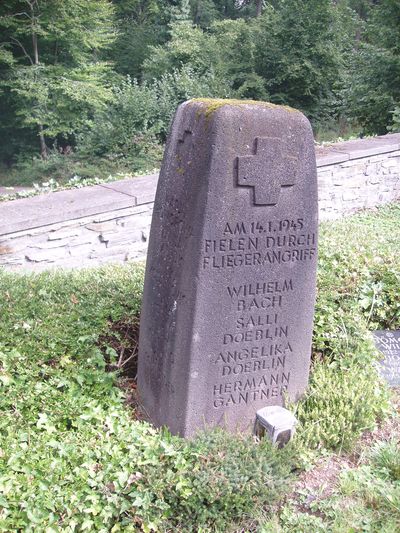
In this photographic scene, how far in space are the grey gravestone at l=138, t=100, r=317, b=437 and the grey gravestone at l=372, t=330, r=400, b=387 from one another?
884 millimetres

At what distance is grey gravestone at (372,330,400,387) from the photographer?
11.9ft

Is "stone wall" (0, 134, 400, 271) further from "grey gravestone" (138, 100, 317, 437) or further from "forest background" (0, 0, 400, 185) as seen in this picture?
"forest background" (0, 0, 400, 185)

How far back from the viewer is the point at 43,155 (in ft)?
52.6

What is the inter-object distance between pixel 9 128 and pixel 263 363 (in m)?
17.2

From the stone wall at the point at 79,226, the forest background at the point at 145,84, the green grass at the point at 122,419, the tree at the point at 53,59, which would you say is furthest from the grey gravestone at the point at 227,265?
the tree at the point at 53,59

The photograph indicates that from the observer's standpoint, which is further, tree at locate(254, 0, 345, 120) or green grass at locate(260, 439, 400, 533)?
tree at locate(254, 0, 345, 120)

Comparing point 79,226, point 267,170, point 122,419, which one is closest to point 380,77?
point 79,226

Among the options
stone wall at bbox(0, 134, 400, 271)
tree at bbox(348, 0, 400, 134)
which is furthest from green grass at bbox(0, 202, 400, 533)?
tree at bbox(348, 0, 400, 134)

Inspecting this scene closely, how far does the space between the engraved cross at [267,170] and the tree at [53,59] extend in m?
11.4

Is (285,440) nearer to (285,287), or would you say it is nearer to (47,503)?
(285,287)

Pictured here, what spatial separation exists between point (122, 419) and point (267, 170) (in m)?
1.51

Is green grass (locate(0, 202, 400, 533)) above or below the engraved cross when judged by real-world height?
below

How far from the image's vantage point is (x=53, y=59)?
1488 cm

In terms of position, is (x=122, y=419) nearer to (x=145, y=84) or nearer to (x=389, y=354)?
(x=389, y=354)
